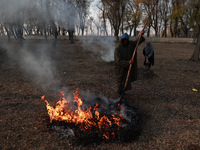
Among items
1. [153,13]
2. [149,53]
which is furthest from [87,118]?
[153,13]

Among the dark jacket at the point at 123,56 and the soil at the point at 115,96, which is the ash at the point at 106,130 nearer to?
the soil at the point at 115,96

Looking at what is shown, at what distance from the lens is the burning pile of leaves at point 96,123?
10.8ft

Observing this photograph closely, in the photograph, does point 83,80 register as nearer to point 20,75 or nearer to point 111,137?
point 20,75

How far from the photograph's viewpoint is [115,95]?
5488 millimetres

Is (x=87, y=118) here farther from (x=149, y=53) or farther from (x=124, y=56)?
(x=149, y=53)

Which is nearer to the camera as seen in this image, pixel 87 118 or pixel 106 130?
pixel 106 130

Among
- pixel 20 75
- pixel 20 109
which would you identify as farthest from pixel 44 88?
pixel 20 75

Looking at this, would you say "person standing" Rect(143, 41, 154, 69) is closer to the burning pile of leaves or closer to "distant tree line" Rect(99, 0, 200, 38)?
the burning pile of leaves

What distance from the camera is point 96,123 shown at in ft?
11.8

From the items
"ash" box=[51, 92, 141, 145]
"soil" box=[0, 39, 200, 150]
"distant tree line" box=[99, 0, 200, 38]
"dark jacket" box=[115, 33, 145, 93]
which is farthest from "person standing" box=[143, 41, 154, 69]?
"distant tree line" box=[99, 0, 200, 38]

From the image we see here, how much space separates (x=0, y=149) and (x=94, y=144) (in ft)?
5.78

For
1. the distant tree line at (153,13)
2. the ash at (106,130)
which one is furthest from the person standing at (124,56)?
the distant tree line at (153,13)

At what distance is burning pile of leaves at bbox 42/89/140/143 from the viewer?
10.8ft

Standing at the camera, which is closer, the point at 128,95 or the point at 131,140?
A: the point at 131,140
